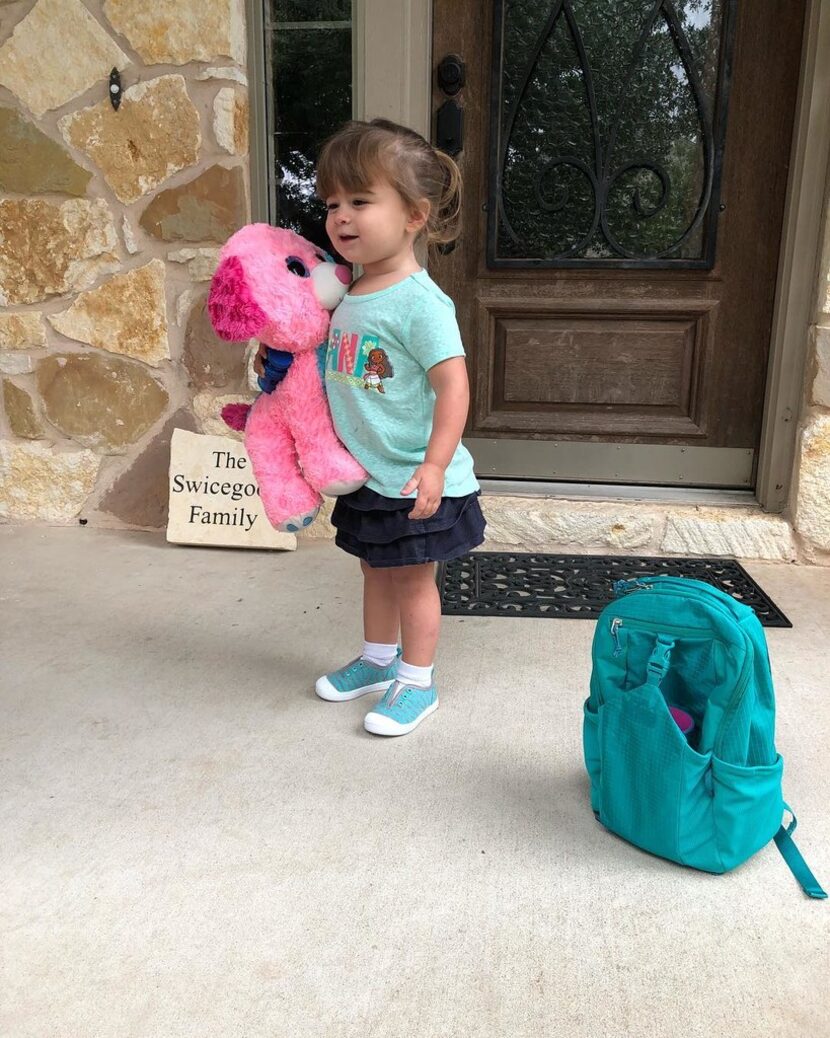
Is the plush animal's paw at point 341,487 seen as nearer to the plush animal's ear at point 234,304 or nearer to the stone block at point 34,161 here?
the plush animal's ear at point 234,304

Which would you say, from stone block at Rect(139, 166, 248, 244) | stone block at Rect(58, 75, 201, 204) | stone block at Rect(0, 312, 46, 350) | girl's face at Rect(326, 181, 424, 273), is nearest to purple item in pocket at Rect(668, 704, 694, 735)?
girl's face at Rect(326, 181, 424, 273)

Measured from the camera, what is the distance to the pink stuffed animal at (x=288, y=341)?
1.66 metres

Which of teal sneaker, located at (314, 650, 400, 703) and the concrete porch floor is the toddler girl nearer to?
teal sneaker, located at (314, 650, 400, 703)

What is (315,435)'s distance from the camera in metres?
1.75

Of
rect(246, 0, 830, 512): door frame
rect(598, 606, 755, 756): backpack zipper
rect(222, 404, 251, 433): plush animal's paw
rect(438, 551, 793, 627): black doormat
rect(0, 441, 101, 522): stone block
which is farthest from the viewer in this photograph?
rect(0, 441, 101, 522): stone block

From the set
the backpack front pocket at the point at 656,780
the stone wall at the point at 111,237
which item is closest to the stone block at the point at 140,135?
the stone wall at the point at 111,237

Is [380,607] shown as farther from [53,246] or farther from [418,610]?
[53,246]

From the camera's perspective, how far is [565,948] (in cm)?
122

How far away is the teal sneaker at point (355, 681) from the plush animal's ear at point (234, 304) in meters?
0.77

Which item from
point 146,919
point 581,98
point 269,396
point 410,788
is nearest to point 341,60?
point 581,98

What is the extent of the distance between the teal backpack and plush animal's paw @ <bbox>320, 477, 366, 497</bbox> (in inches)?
22.4

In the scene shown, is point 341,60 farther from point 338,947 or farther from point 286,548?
point 338,947

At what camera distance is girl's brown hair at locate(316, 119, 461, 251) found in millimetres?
1582

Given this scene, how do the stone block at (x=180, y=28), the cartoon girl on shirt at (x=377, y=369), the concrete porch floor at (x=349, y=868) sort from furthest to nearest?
the stone block at (x=180, y=28) → the cartoon girl on shirt at (x=377, y=369) → the concrete porch floor at (x=349, y=868)
